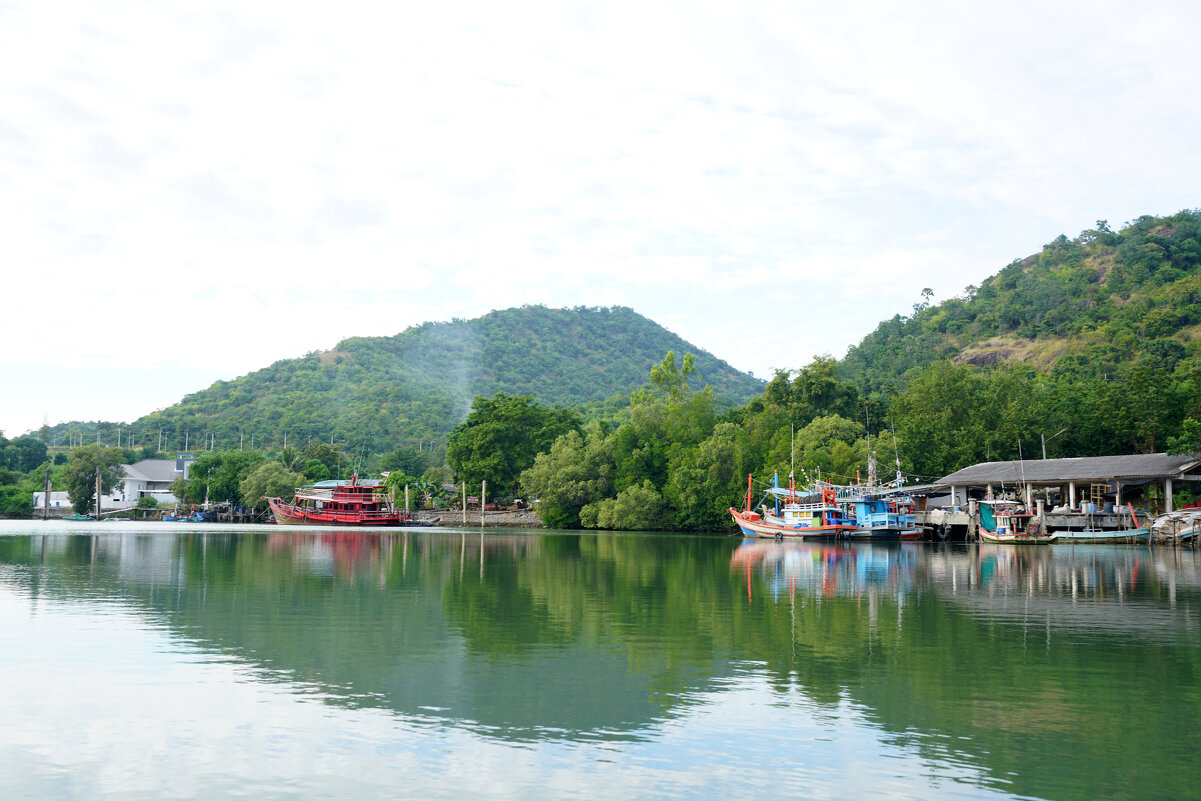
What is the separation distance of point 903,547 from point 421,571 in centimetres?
3329

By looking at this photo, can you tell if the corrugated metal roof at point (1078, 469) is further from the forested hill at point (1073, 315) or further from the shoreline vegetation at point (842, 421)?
the forested hill at point (1073, 315)

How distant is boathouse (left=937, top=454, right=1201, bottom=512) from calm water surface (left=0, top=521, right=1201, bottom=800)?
33920 mm

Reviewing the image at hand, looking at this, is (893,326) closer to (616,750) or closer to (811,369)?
(811,369)

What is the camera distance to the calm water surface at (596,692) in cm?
955

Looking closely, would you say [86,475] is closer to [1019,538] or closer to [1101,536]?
[1019,538]

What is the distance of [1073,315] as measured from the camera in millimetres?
135125

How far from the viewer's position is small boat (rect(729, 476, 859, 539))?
6444 cm

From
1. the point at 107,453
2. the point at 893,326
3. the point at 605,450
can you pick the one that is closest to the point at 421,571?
the point at 605,450

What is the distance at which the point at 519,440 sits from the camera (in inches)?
4186

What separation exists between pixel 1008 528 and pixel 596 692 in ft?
172

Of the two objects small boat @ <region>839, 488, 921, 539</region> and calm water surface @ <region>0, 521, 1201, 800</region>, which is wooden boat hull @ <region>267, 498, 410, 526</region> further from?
calm water surface @ <region>0, 521, 1201, 800</region>

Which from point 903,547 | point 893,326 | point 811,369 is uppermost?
point 893,326

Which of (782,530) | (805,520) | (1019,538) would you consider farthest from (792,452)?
(1019,538)

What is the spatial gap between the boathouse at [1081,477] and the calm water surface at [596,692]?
33.9 meters
